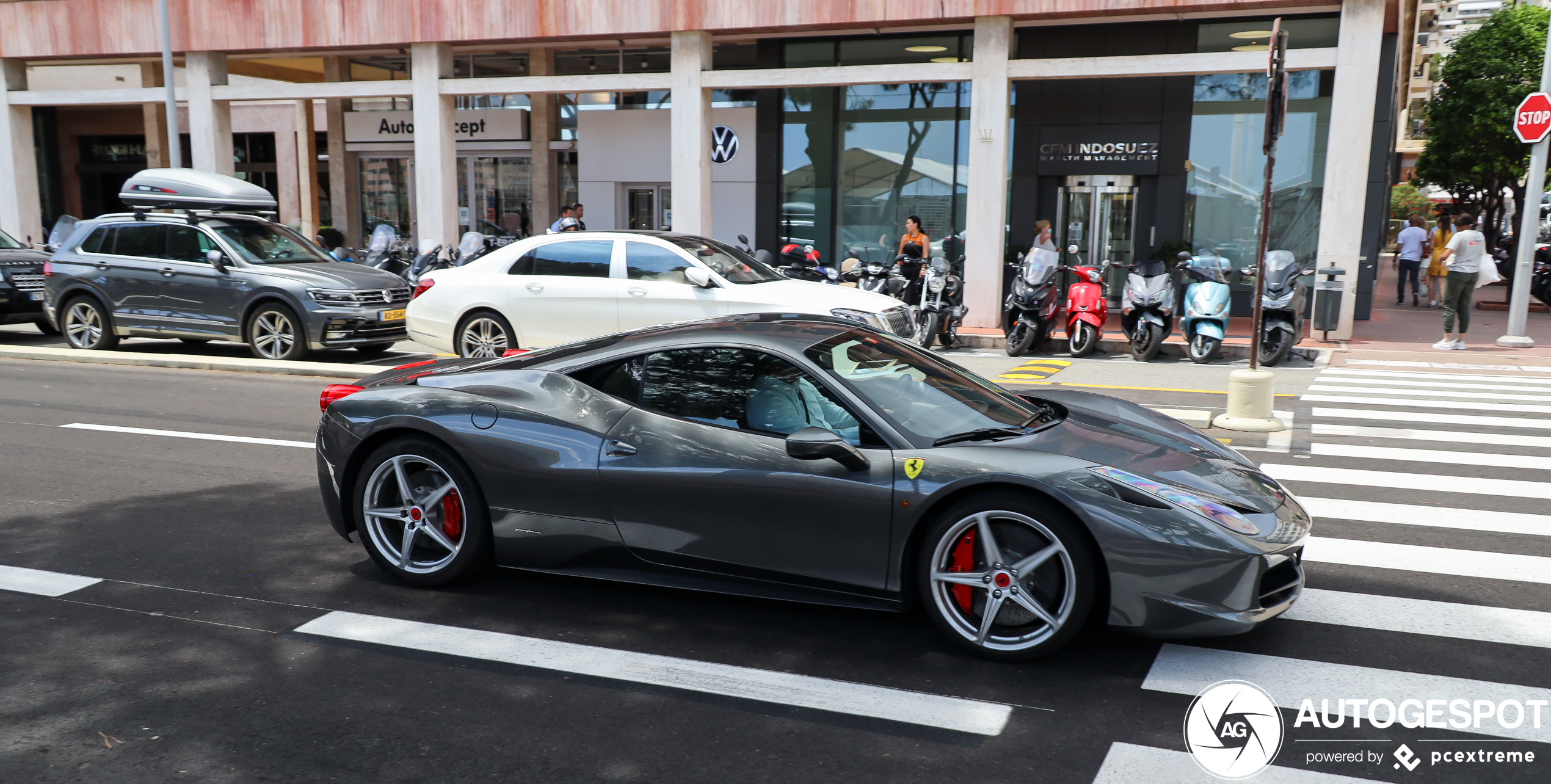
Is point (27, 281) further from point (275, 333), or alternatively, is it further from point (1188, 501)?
point (1188, 501)

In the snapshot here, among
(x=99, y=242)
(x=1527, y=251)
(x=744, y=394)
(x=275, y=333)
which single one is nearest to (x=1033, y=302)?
(x=1527, y=251)

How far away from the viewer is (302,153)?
28.2 metres

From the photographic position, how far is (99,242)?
13.7 m

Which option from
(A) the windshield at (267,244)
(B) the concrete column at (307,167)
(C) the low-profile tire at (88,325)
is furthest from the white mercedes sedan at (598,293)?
(B) the concrete column at (307,167)

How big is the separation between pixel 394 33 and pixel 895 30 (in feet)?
29.8

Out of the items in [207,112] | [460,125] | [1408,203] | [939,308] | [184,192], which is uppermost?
[460,125]

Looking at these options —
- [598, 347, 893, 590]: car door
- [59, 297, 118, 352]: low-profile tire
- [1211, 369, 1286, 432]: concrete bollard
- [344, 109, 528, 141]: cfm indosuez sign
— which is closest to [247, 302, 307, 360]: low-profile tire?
[59, 297, 118, 352]: low-profile tire

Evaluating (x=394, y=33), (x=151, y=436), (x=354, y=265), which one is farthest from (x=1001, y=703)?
(x=394, y=33)

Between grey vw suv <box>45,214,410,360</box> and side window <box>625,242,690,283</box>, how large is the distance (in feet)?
11.0

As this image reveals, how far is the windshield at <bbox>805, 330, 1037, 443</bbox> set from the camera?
4.55 m

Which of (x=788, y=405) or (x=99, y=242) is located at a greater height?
(x=99, y=242)

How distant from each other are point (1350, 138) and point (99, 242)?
1642 centimetres

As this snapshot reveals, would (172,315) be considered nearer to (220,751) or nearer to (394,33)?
(394,33)

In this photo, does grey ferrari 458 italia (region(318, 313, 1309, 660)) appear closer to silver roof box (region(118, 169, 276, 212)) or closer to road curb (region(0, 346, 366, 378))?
road curb (region(0, 346, 366, 378))
